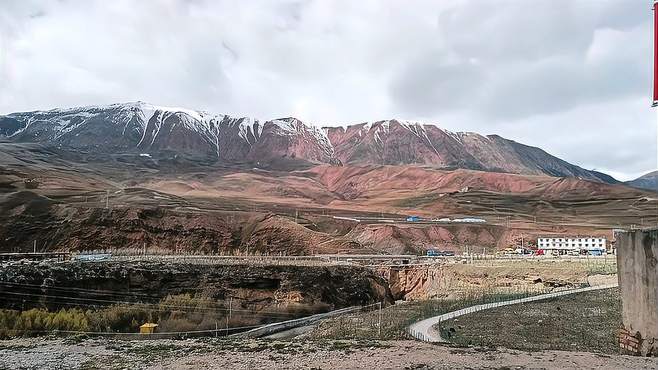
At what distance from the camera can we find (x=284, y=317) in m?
38.2

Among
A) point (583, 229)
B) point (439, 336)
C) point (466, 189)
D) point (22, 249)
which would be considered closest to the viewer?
point (439, 336)

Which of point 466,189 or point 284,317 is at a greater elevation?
point 466,189

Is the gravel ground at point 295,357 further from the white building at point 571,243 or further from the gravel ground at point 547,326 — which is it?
the white building at point 571,243

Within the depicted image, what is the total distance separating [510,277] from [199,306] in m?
27.2

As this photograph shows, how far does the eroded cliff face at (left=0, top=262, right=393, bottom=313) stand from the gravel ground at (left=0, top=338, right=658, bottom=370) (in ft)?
61.7

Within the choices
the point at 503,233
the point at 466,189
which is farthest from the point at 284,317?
the point at 466,189

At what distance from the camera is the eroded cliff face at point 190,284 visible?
115ft

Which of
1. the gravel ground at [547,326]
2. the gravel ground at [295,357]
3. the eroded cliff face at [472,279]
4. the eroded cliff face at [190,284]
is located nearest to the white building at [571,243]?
the eroded cliff face at [472,279]

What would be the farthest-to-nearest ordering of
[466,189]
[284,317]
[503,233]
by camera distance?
[466,189] < [503,233] < [284,317]

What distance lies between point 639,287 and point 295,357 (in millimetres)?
8324

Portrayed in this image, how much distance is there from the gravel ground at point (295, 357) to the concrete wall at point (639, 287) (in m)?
0.41

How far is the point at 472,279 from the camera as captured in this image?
48.3 metres

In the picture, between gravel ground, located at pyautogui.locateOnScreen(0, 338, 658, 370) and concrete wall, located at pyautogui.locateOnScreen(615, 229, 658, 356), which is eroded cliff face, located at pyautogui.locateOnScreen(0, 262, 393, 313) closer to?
gravel ground, located at pyautogui.locateOnScreen(0, 338, 658, 370)

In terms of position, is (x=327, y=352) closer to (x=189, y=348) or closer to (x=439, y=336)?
(x=189, y=348)
